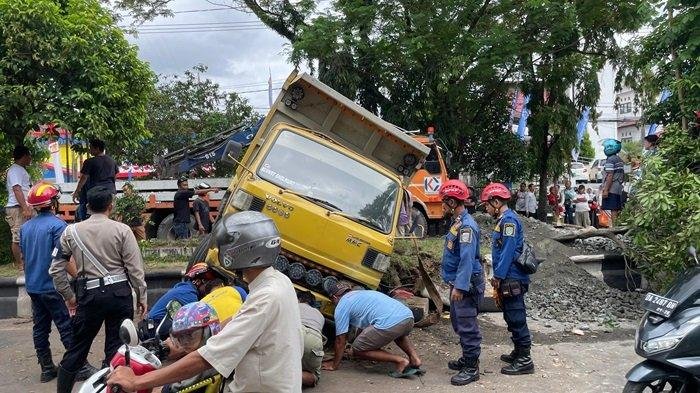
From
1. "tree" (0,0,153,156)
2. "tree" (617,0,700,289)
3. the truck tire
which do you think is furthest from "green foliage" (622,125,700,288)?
the truck tire

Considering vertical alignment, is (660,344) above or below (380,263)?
below

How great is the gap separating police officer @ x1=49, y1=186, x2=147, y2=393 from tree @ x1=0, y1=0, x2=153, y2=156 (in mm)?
3240

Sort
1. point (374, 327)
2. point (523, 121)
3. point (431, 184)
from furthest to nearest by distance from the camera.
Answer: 1. point (523, 121)
2. point (431, 184)
3. point (374, 327)

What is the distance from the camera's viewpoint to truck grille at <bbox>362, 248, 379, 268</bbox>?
5.77 metres

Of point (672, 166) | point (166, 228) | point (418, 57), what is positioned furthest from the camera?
point (418, 57)

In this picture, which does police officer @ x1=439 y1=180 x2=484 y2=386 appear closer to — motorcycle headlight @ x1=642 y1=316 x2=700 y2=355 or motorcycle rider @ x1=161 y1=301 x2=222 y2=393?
motorcycle headlight @ x1=642 y1=316 x2=700 y2=355

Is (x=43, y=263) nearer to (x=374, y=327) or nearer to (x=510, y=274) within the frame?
(x=374, y=327)

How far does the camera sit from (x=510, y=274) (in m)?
5.39

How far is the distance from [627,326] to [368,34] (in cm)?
1011

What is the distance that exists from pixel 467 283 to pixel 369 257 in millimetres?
1034

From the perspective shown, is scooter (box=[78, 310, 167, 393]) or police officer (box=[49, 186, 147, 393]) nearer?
scooter (box=[78, 310, 167, 393])

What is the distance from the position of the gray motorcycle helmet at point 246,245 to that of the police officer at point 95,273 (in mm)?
2338

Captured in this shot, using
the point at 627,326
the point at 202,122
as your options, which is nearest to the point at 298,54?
the point at 202,122

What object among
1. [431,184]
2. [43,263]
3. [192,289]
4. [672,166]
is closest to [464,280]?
[192,289]
